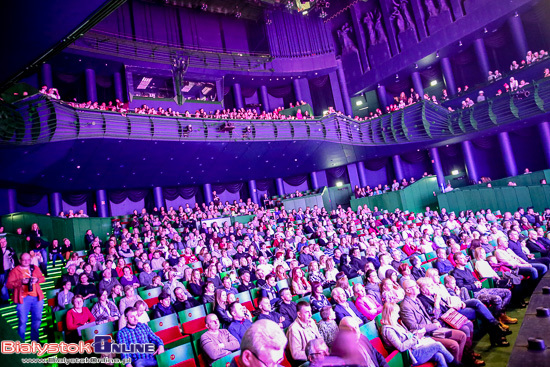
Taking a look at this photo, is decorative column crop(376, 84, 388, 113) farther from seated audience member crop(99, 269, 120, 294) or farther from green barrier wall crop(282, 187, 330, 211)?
seated audience member crop(99, 269, 120, 294)

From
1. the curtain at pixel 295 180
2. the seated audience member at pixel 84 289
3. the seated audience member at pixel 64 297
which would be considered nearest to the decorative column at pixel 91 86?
the curtain at pixel 295 180

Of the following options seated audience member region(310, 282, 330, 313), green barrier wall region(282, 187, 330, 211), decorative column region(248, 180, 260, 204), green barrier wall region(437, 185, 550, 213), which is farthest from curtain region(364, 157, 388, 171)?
seated audience member region(310, 282, 330, 313)

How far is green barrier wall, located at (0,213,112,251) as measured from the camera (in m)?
7.52

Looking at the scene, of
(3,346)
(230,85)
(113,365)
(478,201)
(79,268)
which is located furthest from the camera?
(230,85)

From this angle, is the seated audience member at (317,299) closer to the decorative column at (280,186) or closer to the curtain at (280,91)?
the decorative column at (280,186)

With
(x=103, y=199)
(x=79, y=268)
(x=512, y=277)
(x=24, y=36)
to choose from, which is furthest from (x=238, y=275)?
(x=103, y=199)

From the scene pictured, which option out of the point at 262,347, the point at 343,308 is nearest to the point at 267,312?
the point at 343,308

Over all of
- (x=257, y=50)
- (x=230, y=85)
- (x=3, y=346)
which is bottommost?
(x=3, y=346)

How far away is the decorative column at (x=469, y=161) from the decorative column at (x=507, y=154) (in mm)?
1286

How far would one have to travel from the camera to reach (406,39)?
17.3m

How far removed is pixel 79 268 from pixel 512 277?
6.38 meters

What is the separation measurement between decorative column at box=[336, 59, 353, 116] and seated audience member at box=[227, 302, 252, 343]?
1683 cm

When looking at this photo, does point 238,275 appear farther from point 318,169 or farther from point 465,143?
point 465,143

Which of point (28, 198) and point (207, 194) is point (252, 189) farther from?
point (28, 198)
